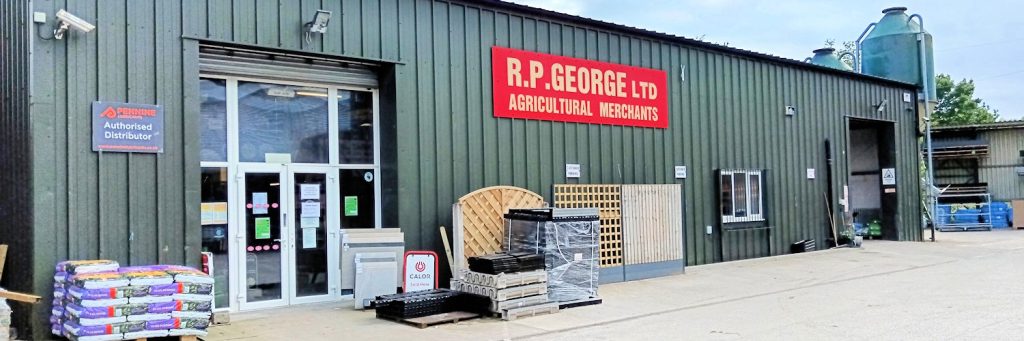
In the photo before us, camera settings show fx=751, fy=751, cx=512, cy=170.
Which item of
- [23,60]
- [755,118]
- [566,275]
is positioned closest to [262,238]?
[23,60]

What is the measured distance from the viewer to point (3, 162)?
862cm

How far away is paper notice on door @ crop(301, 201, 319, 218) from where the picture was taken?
10609mm

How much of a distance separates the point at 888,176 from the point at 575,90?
12.5m

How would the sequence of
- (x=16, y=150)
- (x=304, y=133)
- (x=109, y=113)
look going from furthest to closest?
(x=304, y=133) → (x=109, y=113) → (x=16, y=150)

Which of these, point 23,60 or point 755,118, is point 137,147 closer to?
point 23,60

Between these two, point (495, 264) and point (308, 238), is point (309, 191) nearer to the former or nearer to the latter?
point (308, 238)

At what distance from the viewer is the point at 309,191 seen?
10664 mm

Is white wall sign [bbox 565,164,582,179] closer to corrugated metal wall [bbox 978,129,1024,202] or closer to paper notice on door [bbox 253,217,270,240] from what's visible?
paper notice on door [bbox 253,217,270,240]

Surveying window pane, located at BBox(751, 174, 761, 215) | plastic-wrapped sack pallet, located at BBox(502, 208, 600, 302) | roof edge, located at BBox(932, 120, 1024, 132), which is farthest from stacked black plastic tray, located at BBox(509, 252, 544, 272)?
roof edge, located at BBox(932, 120, 1024, 132)

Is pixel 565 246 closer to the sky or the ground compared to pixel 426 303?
closer to the sky

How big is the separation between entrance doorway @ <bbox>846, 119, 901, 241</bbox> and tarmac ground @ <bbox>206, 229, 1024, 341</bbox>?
7.18 meters

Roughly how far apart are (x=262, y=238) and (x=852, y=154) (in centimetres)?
1846

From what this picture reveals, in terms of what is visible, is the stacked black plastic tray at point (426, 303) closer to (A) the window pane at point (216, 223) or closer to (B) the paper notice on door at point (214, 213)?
(A) the window pane at point (216, 223)

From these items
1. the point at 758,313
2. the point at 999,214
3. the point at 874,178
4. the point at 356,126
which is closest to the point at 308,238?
the point at 356,126
